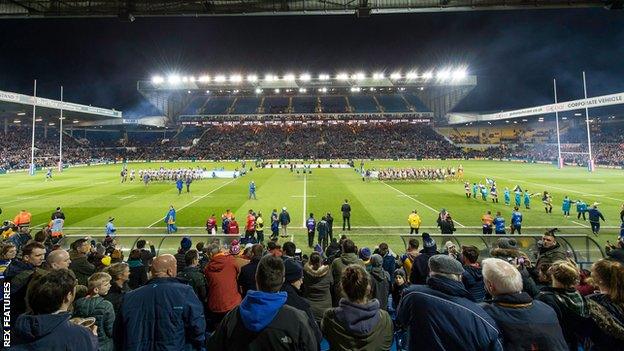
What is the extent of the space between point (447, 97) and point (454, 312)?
95429 mm

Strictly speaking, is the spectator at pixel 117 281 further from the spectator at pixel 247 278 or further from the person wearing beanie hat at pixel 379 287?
the person wearing beanie hat at pixel 379 287

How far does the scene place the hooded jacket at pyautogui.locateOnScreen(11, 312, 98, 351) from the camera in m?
2.47

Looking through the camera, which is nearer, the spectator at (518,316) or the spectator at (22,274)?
the spectator at (518,316)

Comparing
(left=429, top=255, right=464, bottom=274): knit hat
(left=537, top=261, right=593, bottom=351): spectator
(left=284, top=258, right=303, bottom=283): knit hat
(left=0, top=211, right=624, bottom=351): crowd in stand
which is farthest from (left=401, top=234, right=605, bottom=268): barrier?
(left=429, top=255, right=464, bottom=274): knit hat

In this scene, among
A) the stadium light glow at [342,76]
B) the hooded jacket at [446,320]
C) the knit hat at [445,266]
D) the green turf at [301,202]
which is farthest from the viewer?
the stadium light glow at [342,76]

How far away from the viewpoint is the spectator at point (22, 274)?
15.2ft

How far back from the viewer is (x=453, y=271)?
3.18m

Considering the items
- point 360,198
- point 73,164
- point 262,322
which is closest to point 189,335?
point 262,322

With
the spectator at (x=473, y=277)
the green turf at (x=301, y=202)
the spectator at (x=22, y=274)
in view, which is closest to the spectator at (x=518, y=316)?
the spectator at (x=473, y=277)

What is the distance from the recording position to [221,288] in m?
5.46

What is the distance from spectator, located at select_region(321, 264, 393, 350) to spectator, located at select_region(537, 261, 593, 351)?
1796mm

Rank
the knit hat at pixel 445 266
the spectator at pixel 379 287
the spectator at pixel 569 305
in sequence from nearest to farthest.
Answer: the knit hat at pixel 445 266, the spectator at pixel 569 305, the spectator at pixel 379 287

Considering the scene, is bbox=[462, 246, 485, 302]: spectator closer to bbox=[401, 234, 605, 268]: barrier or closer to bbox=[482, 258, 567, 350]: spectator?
bbox=[482, 258, 567, 350]: spectator

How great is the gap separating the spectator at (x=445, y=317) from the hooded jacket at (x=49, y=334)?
2.60 metres
